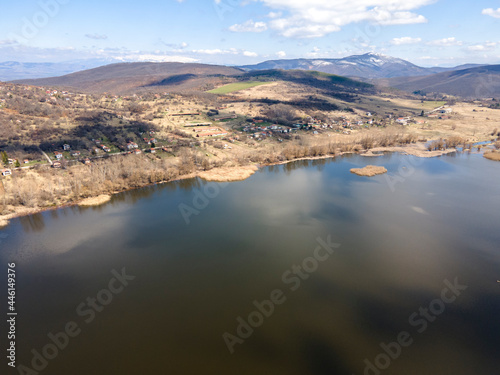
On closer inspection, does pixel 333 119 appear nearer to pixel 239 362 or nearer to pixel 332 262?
pixel 332 262

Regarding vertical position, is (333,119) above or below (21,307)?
above

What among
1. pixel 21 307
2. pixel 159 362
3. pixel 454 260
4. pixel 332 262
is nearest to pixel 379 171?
pixel 454 260
